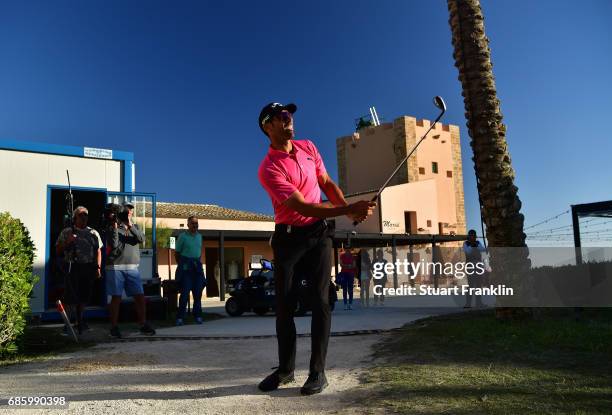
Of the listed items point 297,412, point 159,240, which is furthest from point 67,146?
point 159,240

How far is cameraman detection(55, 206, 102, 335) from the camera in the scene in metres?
6.74

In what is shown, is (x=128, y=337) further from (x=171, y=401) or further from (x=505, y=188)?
(x=505, y=188)

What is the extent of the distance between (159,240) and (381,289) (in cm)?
1059

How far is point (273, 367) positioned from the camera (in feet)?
13.3

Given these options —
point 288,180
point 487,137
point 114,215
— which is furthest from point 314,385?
point 487,137

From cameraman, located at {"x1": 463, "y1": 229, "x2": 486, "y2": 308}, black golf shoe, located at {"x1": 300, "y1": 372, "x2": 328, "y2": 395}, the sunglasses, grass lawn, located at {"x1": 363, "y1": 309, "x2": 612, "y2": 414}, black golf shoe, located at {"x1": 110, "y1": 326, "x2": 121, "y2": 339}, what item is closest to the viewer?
grass lawn, located at {"x1": 363, "y1": 309, "x2": 612, "y2": 414}

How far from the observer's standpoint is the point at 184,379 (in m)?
3.69

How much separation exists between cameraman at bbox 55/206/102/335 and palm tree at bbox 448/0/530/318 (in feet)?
16.4

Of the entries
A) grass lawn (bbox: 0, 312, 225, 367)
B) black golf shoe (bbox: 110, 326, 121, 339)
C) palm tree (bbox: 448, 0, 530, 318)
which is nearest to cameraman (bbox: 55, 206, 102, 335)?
grass lawn (bbox: 0, 312, 225, 367)

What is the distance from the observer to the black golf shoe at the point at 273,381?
322 centimetres

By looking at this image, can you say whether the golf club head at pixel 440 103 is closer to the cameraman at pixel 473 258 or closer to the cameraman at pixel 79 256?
the cameraman at pixel 79 256

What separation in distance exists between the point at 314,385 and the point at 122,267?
14.1 ft

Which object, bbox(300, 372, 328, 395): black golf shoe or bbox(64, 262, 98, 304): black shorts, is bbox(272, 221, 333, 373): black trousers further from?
bbox(64, 262, 98, 304): black shorts

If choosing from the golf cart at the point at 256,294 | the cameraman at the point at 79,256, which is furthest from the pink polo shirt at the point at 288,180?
the golf cart at the point at 256,294
